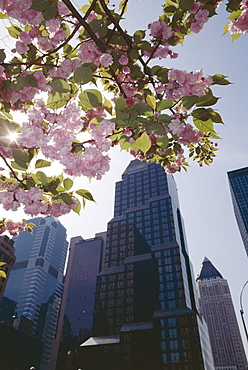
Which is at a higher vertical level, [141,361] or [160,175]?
[160,175]

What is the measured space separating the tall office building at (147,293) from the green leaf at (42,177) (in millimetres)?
79608

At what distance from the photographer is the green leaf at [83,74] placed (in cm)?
244

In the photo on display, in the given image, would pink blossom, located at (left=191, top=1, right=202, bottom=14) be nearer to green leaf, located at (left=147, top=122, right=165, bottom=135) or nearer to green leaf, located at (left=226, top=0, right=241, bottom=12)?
green leaf, located at (left=226, top=0, right=241, bottom=12)

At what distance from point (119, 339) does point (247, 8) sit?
3471 inches

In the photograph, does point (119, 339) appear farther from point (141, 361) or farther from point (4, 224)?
→ point (4, 224)

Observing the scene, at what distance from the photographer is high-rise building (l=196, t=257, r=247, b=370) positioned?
14500 centimetres

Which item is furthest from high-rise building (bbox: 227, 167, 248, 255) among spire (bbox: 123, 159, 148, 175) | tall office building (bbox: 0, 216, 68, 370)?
tall office building (bbox: 0, 216, 68, 370)

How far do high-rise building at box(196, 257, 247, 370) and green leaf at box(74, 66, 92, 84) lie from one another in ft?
603

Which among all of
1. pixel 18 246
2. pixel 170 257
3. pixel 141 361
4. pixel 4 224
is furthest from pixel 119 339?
pixel 18 246

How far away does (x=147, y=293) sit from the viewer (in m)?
82.1

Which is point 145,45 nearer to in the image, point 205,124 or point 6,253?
point 205,124

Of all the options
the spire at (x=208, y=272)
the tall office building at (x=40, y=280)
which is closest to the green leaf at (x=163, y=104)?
the tall office building at (x=40, y=280)

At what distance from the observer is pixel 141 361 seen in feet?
225

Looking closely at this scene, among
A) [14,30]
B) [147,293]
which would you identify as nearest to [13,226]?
[14,30]
